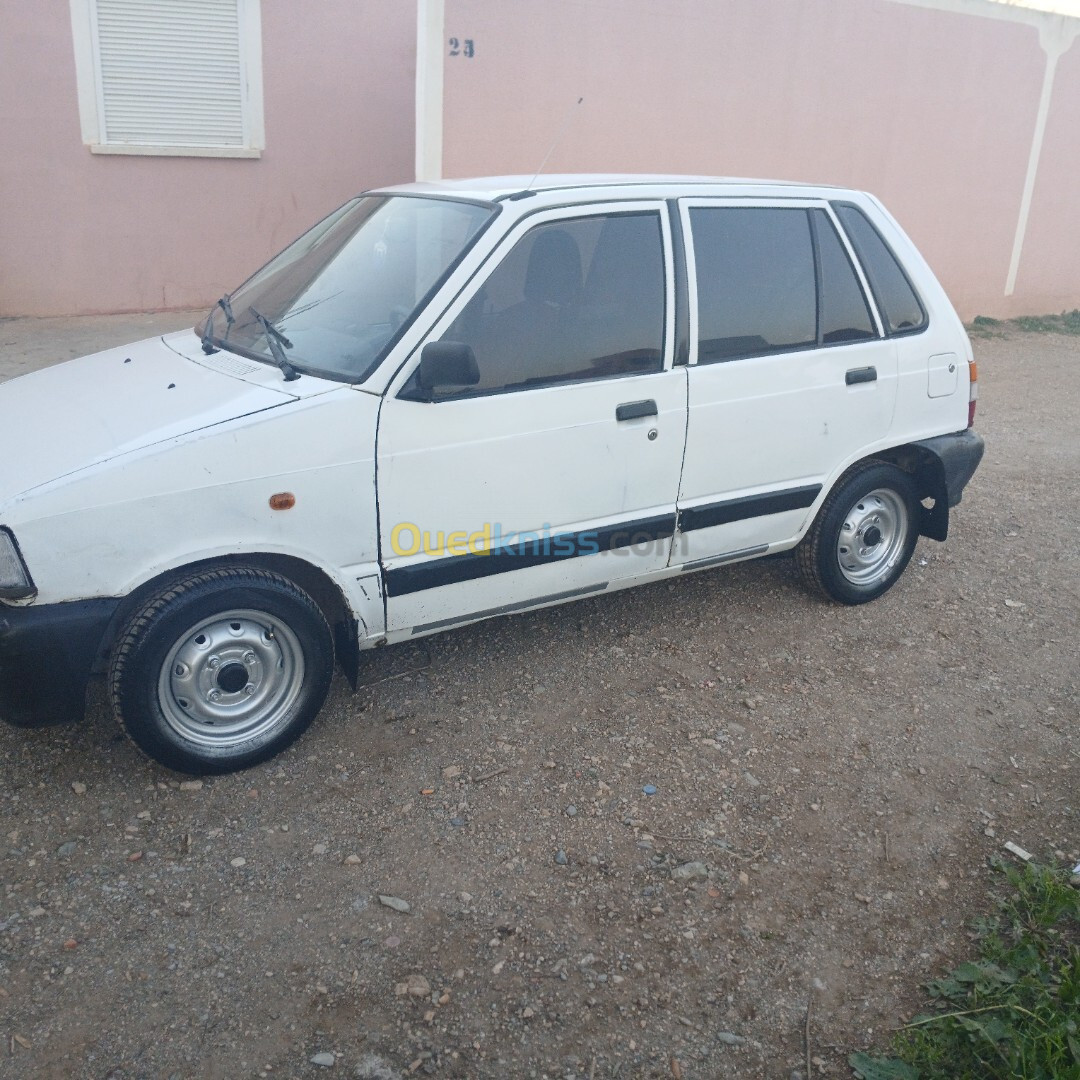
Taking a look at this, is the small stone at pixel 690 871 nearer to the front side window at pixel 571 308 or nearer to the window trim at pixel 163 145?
the front side window at pixel 571 308

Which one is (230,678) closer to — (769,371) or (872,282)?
(769,371)

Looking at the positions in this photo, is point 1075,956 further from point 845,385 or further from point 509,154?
point 509,154

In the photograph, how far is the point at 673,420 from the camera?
396 centimetres

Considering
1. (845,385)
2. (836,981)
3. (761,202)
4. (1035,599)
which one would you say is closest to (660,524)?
(845,385)

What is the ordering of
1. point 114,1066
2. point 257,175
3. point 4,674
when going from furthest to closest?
point 257,175 → point 4,674 → point 114,1066

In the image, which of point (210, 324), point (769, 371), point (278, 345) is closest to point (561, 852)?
point (278, 345)

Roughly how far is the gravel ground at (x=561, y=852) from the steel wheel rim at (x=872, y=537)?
22 cm

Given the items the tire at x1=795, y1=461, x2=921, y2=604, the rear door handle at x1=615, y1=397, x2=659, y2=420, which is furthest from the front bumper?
the tire at x1=795, y1=461, x2=921, y2=604

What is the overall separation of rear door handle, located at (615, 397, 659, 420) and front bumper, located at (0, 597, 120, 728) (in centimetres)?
184

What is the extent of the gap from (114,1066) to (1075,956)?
2483mm

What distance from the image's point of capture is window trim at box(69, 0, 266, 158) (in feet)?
30.1

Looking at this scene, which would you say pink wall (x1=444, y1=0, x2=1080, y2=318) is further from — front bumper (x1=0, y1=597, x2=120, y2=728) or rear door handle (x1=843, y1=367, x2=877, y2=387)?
front bumper (x1=0, y1=597, x2=120, y2=728)

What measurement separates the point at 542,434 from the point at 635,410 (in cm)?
40

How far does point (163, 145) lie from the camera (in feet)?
32.0
